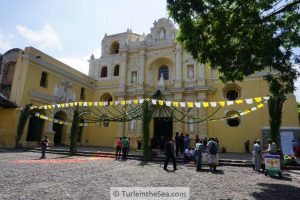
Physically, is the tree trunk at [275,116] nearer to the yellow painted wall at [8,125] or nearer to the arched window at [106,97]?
the arched window at [106,97]

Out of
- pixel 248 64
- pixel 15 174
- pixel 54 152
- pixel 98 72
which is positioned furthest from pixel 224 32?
pixel 98 72

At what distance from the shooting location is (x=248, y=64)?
975 centimetres

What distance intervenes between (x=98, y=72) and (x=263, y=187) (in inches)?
1002

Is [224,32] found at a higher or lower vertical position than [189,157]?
higher

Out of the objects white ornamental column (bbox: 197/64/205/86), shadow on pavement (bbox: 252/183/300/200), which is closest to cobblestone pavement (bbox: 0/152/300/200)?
shadow on pavement (bbox: 252/183/300/200)

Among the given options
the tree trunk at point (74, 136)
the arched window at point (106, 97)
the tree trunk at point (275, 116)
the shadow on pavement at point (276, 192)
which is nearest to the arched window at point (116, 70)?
the arched window at point (106, 97)

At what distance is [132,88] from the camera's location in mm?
27188

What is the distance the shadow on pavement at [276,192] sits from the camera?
6480mm

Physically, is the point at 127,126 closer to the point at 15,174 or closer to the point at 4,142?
the point at 4,142

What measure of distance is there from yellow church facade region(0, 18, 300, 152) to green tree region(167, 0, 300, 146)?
912cm

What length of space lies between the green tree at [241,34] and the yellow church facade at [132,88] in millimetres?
9124

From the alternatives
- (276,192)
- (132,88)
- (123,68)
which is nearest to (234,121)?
(132,88)

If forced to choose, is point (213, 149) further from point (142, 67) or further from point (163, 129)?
point (142, 67)

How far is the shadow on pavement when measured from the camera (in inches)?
255
